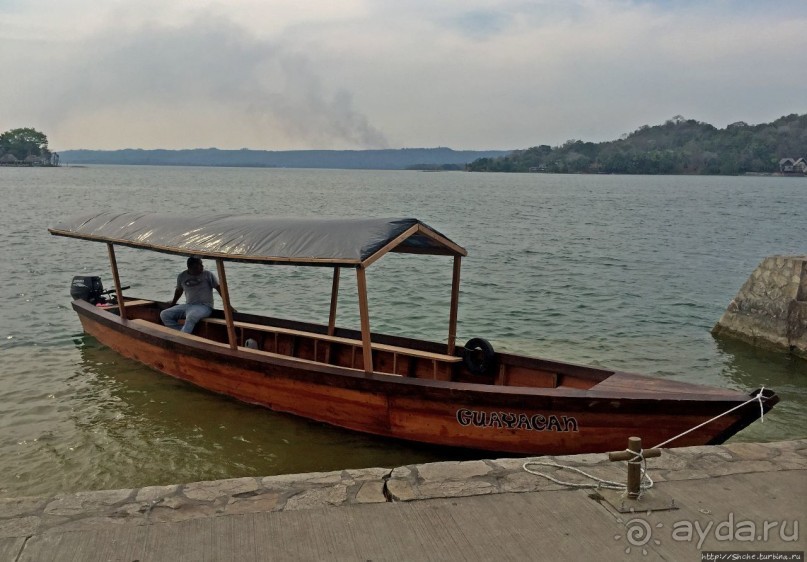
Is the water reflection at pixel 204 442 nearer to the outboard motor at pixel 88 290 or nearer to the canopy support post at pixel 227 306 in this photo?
the canopy support post at pixel 227 306

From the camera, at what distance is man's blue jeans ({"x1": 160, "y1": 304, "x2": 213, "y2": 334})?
11.1 meters

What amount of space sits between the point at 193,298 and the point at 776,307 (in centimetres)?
1052

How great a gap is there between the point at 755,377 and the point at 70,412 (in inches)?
429

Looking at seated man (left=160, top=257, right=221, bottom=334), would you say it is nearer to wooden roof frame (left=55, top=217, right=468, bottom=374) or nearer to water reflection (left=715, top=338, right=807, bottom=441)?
wooden roof frame (left=55, top=217, right=468, bottom=374)

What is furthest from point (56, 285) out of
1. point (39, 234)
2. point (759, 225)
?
point (759, 225)

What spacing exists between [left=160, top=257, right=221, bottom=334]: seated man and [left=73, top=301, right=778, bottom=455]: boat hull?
1352 millimetres

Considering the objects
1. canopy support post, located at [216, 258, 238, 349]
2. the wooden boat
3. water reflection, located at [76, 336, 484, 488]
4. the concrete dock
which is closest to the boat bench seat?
the wooden boat

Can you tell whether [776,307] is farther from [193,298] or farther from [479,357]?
[193,298]

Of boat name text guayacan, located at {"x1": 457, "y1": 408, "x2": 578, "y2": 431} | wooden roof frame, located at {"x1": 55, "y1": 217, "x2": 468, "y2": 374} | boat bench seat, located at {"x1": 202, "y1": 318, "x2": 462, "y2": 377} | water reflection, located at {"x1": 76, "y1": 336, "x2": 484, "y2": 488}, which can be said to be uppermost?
wooden roof frame, located at {"x1": 55, "y1": 217, "x2": 468, "y2": 374}

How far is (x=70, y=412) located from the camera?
974 cm

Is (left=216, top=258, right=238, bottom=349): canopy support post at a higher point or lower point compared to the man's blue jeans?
Result: higher

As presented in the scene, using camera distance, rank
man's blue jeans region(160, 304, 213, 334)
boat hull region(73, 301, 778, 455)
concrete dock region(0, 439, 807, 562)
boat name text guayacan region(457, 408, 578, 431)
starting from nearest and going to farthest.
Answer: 1. concrete dock region(0, 439, 807, 562)
2. boat hull region(73, 301, 778, 455)
3. boat name text guayacan region(457, 408, 578, 431)
4. man's blue jeans region(160, 304, 213, 334)

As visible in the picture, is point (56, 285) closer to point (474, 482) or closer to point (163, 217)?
point (163, 217)

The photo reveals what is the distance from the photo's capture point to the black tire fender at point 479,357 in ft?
29.1
